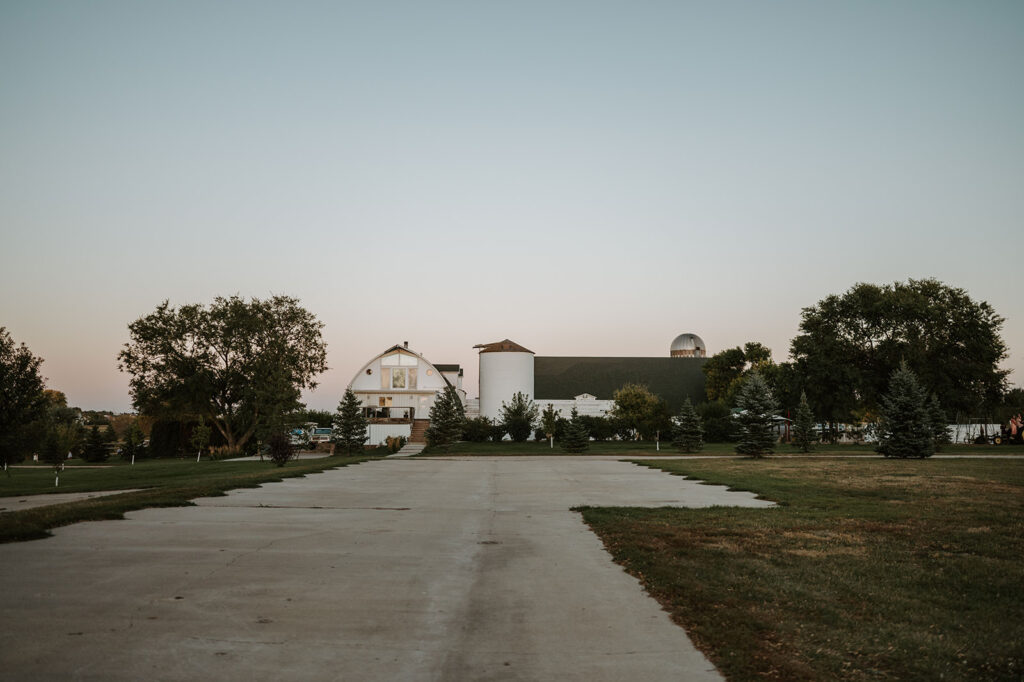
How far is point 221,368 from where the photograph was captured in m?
52.4

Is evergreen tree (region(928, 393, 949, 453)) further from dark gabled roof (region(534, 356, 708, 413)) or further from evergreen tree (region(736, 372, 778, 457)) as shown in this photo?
dark gabled roof (region(534, 356, 708, 413))

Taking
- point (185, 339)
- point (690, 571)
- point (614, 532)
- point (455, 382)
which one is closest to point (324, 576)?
point (690, 571)

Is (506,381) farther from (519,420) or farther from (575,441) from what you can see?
(575,441)

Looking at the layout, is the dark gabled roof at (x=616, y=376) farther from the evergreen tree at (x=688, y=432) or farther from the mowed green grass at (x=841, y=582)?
the mowed green grass at (x=841, y=582)

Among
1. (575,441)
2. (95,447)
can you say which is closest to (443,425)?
(575,441)

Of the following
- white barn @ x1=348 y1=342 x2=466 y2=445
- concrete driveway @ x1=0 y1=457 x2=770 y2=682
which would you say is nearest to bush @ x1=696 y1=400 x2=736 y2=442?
white barn @ x1=348 y1=342 x2=466 y2=445

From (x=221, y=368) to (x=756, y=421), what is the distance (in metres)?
40.9

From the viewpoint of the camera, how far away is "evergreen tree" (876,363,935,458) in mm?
31703

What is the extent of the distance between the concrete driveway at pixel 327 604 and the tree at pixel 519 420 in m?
45.0

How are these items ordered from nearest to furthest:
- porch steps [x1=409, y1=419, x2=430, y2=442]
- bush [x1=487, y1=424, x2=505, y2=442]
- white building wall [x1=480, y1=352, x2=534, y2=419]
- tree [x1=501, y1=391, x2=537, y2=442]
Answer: bush [x1=487, y1=424, x2=505, y2=442], tree [x1=501, y1=391, x2=537, y2=442], porch steps [x1=409, y1=419, x2=430, y2=442], white building wall [x1=480, y1=352, x2=534, y2=419]

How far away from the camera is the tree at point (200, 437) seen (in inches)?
1959

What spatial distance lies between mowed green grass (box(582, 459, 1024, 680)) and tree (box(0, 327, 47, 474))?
1428 inches

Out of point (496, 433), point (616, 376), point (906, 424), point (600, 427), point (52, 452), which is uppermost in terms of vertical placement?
point (616, 376)

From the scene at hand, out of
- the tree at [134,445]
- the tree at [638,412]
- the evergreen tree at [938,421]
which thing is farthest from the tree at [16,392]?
the evergreen tree at [938,421]
